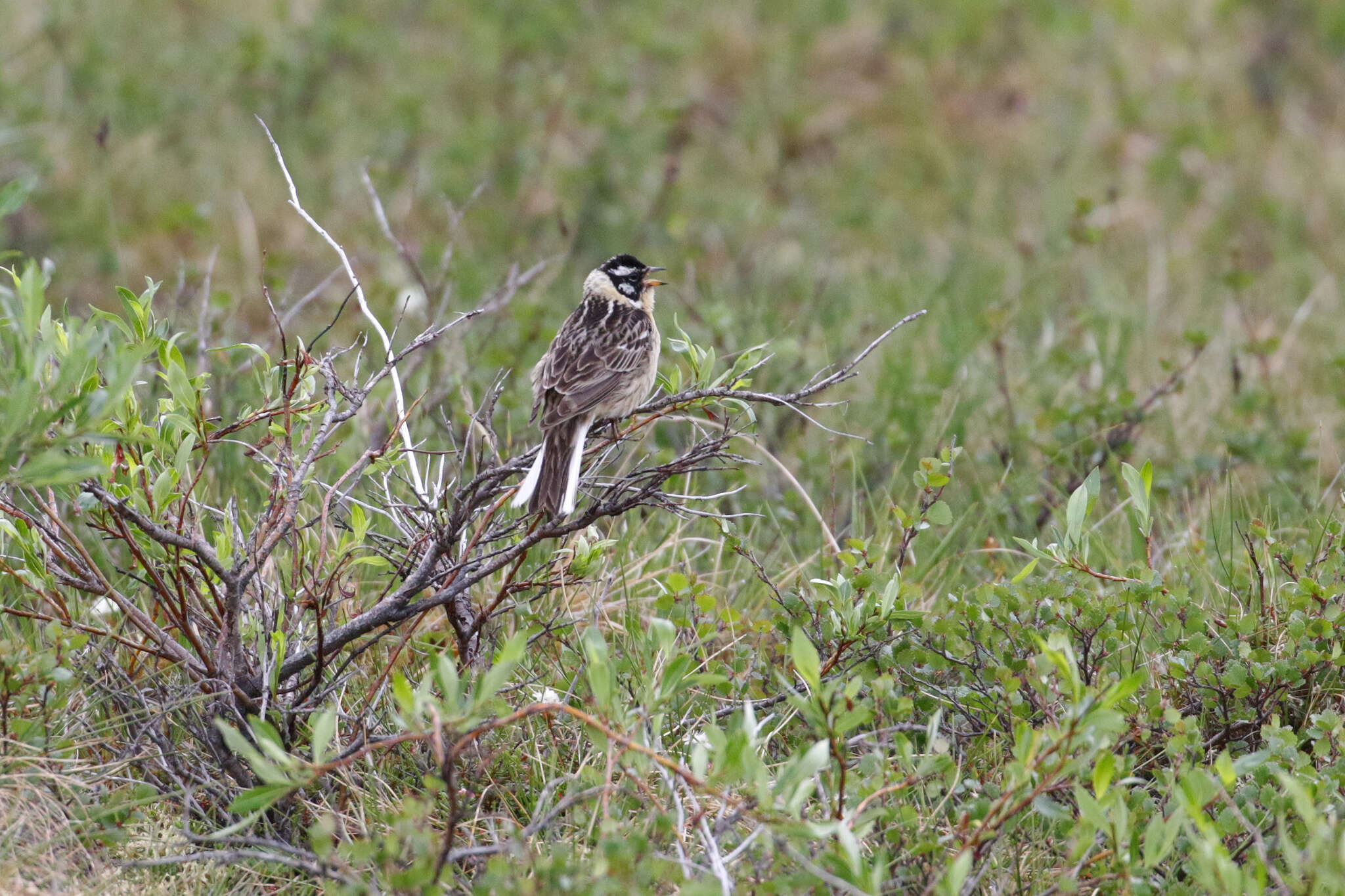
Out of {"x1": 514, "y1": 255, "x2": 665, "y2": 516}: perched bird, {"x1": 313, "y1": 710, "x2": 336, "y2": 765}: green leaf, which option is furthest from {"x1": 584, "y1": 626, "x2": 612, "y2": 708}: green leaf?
{"x1": 514, "y1": 255, "x2": 665, "y2": 516}: perched bird

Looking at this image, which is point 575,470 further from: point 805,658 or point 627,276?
point 627,276

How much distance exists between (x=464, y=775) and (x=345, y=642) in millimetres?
535

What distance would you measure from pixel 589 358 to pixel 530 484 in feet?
3.82

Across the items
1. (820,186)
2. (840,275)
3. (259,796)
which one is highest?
(259,796)

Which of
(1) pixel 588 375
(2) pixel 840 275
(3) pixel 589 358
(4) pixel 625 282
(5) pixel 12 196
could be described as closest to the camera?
(5) pixel 12 196

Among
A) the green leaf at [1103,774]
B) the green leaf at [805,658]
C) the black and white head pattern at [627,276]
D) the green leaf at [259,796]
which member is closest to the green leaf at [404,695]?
the green leaf at [259,796]

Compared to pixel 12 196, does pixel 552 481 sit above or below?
below

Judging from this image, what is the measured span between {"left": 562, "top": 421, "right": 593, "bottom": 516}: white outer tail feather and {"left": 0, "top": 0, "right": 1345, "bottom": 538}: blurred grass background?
4.96 ft

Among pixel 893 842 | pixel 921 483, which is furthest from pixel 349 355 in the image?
pixel 893 842

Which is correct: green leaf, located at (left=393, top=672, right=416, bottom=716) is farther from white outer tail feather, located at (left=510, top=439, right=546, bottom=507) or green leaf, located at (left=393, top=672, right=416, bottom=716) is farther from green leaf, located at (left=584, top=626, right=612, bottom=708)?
white outer tail feather, located at (left=510, top=439, right=546, bottom=507)

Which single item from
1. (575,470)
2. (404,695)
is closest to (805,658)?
(404,695)

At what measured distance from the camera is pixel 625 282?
6477mm

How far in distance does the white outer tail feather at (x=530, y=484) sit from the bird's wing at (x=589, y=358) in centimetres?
60

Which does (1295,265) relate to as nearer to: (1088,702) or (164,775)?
(1088,702)
